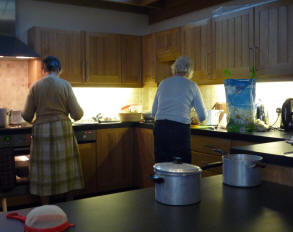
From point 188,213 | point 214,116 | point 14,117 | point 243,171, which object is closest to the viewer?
point 188,213

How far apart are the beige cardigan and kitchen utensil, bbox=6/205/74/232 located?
7.32ft

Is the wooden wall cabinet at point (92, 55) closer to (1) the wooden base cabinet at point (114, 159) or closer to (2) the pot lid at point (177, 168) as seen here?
(1) the wooden base cabinet at point (114, 159)

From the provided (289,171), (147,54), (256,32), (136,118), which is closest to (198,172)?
(289,171)

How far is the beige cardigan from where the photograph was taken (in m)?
3.25

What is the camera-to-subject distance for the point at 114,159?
14.2 feet

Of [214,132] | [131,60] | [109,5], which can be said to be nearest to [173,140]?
[214,132]

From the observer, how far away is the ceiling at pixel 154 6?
4458 millimetres

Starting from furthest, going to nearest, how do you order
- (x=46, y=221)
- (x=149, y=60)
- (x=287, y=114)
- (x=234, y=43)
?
(x=149, y=60)
(x=234, y=43)
(x=287, y=114)
(x=46, y=221)

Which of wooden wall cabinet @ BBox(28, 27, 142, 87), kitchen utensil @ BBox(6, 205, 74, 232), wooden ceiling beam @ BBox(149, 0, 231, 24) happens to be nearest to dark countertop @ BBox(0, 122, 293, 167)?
wooden wall cabinet @ BBox(28, 27, 142, 87)

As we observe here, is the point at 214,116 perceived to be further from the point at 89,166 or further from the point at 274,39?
the point at 89,166

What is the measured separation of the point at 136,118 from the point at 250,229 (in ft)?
11.1

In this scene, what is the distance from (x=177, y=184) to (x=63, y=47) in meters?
3.25

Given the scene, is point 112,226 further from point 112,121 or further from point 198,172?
point 112,121

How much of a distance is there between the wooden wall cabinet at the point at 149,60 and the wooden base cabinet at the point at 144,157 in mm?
707
